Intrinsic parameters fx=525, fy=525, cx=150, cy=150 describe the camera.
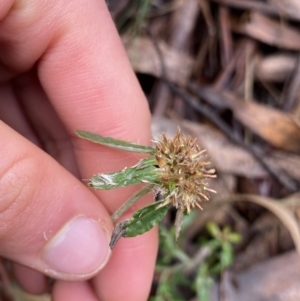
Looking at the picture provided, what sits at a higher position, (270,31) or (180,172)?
(180,172)

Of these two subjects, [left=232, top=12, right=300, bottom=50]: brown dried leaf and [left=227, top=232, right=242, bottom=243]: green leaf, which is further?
[left=232, top=12, right=300, bottom=50]: brown dried leaf

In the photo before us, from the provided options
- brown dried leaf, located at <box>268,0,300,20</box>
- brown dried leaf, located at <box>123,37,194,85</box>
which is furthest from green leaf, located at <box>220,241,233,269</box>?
brown dried leaf, located at <box>268,0,300,20</box>

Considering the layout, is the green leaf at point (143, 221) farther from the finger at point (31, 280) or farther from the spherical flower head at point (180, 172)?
the finger at point (31, 280)

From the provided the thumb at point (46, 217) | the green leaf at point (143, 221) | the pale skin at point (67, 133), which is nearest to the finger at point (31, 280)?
the pale skin at point (67, 133)

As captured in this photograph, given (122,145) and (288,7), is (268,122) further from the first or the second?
(122,145)

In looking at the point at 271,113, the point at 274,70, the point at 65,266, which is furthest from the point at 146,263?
the point at 274,70

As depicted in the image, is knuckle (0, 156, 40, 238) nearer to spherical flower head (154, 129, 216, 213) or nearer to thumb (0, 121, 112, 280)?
thumb (0, 121, 112, 280)

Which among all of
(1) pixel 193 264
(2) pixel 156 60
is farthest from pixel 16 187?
(2) pixel 156 60
